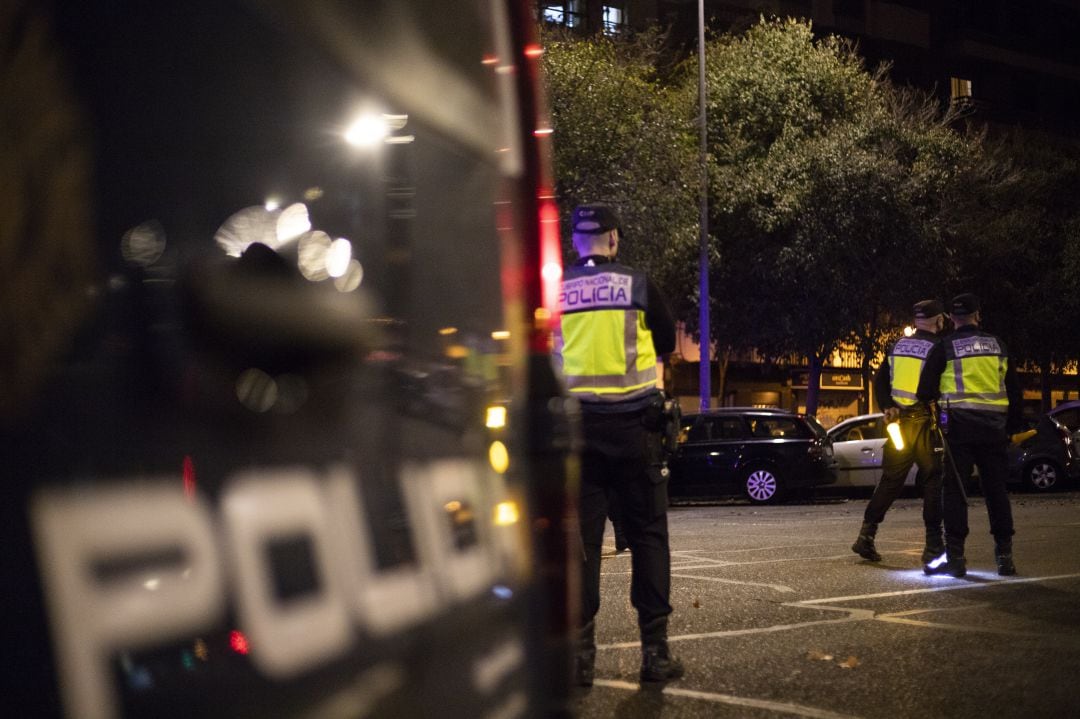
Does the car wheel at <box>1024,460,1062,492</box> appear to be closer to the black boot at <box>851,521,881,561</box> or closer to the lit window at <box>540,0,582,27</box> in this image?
the black boot at <box>851,521,881,561</box>

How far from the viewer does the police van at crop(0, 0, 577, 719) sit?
53.6 inches

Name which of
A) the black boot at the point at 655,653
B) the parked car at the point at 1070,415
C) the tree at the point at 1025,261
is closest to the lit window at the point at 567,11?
the tree at the point at 1025,261

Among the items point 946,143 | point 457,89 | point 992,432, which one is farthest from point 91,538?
point 946,143

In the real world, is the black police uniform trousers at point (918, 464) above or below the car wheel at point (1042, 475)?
above

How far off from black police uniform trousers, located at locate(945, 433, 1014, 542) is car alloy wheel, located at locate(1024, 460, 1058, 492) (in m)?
14.7

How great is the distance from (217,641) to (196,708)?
80 mm

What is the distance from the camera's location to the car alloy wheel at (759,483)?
21.0m

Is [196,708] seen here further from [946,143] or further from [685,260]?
[946,143]

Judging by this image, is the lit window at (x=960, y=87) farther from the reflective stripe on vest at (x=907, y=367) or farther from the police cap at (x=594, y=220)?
the police cap at (x=594, y=220)

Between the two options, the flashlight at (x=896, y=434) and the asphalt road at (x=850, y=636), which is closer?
the asphalt road at (x=850, y=636)

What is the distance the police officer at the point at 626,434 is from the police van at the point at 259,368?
280 cm

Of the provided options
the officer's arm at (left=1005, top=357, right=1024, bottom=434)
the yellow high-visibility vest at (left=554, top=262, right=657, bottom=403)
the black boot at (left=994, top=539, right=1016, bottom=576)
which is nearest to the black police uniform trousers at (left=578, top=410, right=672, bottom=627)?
the yellow high-visibility vest at (left=554, top=262, right=657, bottom=403)

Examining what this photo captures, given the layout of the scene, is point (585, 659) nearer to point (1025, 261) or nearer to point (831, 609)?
point (831, 609)

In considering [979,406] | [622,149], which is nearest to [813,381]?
[622,149]
